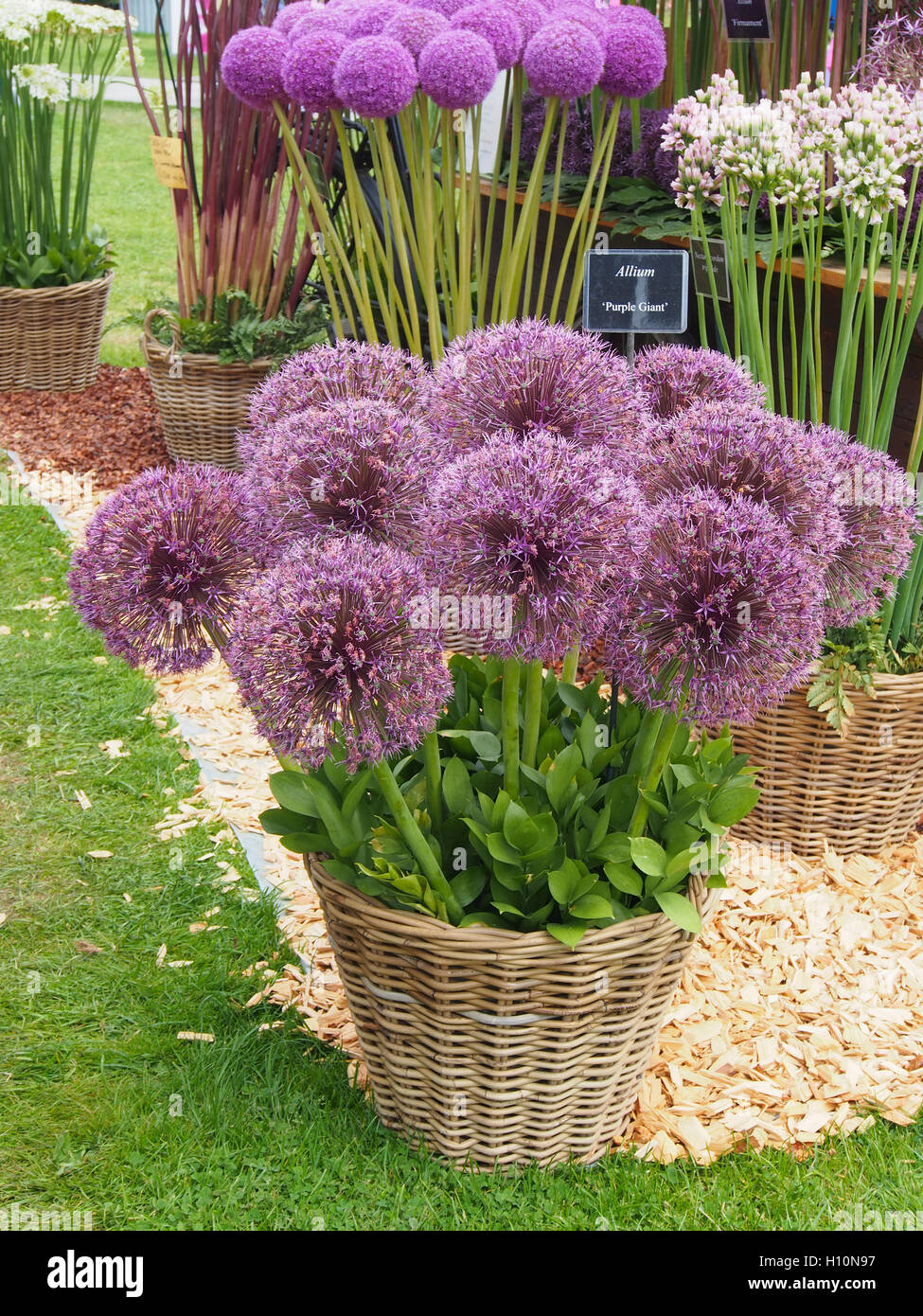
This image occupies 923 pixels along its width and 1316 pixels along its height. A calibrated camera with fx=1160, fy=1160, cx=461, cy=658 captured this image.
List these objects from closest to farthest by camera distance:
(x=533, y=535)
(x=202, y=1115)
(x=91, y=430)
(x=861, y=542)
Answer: (x=533, y=535) < (x=861, y=542) < (x=202, y=1115) < (x=91, y=430)

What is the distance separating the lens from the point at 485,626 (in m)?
1.22

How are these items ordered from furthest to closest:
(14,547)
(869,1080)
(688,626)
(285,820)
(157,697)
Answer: (14,547), (157,697), (869,1080), (285,820), (688,626)

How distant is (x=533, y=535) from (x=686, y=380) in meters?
0.58

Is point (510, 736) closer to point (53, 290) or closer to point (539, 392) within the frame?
point (539, 392)

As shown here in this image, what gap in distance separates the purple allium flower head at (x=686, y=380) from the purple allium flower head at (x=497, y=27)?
1.24 meters

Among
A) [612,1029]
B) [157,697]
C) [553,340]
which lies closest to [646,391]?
[553,340]

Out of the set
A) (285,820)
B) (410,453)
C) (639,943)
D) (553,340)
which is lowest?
(639,943)

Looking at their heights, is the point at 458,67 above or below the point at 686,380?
above

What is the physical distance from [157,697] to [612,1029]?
2.06 meters

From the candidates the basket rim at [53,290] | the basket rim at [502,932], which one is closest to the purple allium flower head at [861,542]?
the basket rim at [502,932]

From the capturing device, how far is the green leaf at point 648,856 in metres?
1.53

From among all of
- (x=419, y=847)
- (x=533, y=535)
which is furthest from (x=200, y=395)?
(x=533, y=535)

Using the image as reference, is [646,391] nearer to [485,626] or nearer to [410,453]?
[410,453]

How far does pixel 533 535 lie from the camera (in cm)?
119
